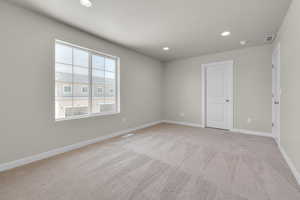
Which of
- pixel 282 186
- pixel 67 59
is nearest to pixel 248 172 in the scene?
pixel 282 186

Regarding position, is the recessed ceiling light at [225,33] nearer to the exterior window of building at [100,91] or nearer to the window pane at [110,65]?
the window pane at [110,65]

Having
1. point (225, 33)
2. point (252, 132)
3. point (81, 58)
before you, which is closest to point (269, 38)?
point (225, 33)

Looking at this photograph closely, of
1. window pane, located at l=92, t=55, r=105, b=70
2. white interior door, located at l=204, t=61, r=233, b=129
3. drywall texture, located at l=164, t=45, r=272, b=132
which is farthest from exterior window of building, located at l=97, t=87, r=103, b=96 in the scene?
white interior door, located at l=204, t=61, r=233, b=129

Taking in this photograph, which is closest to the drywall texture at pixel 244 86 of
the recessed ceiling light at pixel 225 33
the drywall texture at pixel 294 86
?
the recessed ceiling light at pixel 225 33

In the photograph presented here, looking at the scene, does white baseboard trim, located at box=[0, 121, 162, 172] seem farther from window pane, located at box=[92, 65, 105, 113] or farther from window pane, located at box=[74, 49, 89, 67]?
window pane, located at box=[74, 49, 89, 67]

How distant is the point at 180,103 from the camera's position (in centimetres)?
514

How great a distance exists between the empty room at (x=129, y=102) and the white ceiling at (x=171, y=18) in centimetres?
2

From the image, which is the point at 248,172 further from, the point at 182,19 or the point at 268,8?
the point at 182,19

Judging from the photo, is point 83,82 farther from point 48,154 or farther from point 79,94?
point 48,154

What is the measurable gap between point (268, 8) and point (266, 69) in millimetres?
2079

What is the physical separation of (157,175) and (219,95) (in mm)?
3613

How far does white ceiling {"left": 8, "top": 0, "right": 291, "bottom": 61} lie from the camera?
2021 mm

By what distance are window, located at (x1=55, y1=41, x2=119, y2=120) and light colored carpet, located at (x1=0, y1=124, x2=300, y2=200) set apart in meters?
0.95

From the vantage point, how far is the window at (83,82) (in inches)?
103
